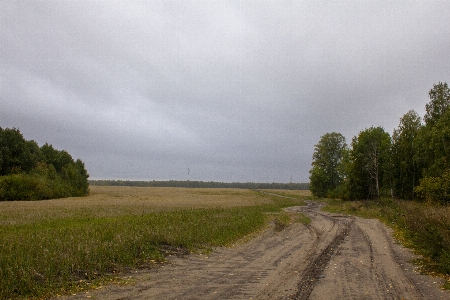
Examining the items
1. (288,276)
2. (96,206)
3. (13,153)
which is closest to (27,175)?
(13,153)

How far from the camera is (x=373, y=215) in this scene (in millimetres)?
32688

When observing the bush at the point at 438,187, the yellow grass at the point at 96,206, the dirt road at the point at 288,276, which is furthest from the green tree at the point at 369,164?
the dirt road at the point at 288,276

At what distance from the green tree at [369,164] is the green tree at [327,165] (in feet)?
69.5

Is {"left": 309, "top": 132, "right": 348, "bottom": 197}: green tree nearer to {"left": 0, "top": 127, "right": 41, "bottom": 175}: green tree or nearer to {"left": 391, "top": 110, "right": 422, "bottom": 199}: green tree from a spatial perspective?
{"left": 391, "top": 110, "right": 422, "bottom": 199}: green tree

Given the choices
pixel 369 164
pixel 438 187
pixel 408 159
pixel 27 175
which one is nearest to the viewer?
pixel 438 187

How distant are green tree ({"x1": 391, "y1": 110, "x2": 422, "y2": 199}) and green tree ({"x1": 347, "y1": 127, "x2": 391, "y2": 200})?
1500 mm

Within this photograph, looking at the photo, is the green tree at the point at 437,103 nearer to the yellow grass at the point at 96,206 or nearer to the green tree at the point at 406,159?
the green tree at the point at 406,159

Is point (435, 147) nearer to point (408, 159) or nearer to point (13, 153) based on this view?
point (408, 159)

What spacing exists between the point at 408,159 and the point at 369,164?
7.25 meters

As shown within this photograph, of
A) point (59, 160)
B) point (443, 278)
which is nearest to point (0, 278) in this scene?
point (443, 278)

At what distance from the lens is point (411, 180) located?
46062 mm

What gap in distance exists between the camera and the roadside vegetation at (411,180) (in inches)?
500

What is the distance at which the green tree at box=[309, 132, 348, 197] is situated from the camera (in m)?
80.9

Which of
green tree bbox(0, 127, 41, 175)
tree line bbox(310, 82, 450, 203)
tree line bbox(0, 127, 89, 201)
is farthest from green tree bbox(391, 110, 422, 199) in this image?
green tree bbox(0, 127, 41, 175)
